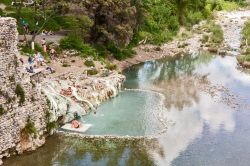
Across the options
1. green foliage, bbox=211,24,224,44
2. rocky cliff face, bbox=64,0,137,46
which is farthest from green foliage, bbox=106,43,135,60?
green foliage, bbox=211,24,224,44

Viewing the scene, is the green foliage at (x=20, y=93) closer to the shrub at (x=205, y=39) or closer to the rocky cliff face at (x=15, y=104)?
the rocky cliff face at (x=15, y=104)

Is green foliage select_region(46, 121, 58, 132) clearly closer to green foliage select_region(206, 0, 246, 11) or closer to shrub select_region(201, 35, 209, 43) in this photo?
shrub select_region(201, 35, 209, 43)

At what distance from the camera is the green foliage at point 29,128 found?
35.6 m

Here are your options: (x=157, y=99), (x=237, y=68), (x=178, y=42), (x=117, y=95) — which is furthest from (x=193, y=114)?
(x=178, y=42)

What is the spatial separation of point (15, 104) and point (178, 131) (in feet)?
47.8

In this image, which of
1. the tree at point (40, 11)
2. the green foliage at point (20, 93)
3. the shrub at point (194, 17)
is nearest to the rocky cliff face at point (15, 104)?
the green foliage at point (20, 93)

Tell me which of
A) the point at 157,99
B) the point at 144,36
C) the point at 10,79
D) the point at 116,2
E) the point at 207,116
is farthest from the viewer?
the point at 144,36

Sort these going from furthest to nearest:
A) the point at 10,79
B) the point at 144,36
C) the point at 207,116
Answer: the point at 144,36 < the point at 207,116 < the point at 10,79

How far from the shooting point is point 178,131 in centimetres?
4169

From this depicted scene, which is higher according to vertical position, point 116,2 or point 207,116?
point 116,2

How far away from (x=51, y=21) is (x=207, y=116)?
32.0 m

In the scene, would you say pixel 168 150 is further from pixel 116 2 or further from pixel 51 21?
pixel 51 21

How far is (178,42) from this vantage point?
83625 millimetres

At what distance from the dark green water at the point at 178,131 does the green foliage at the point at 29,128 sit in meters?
1.59
